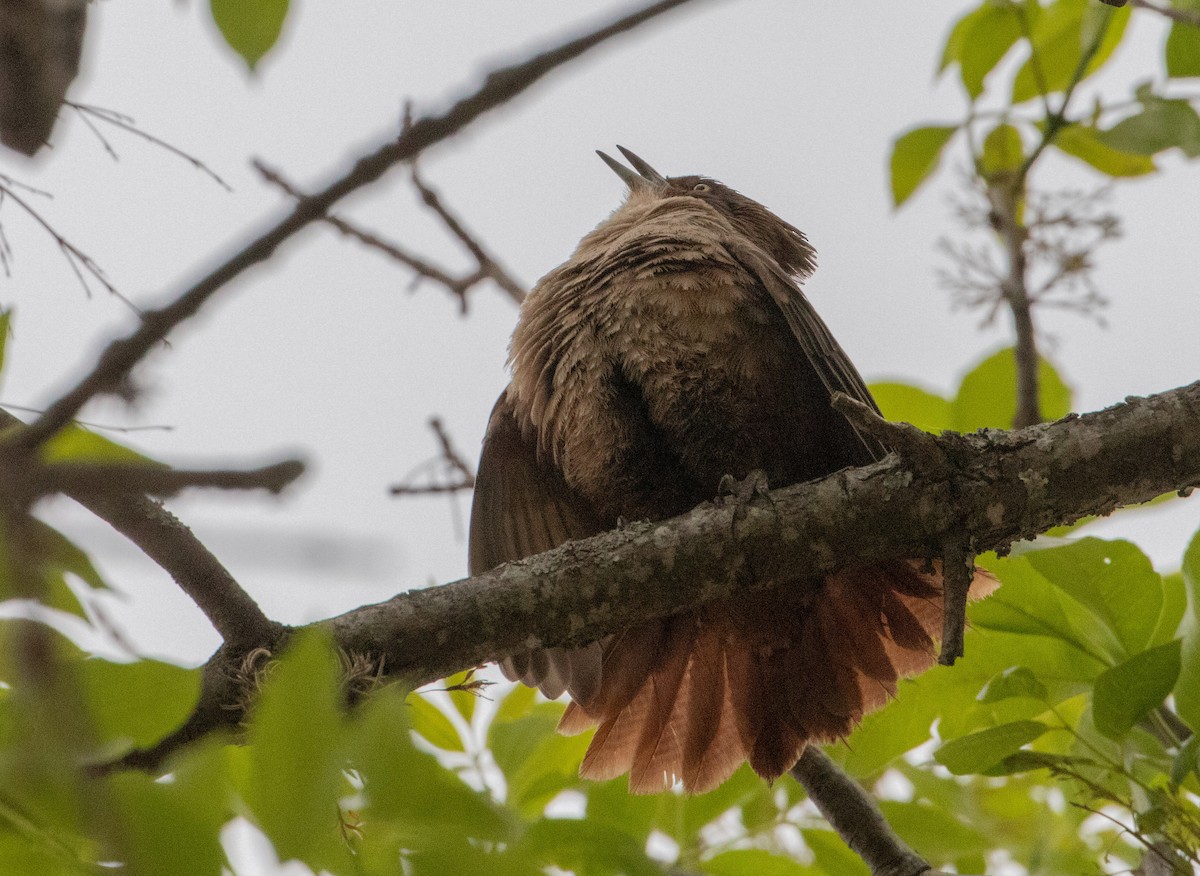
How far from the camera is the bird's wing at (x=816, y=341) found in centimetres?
278

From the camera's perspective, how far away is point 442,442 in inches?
133

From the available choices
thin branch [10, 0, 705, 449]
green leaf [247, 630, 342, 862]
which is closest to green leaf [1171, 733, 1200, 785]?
green leaf [247, 630, 342, 862]

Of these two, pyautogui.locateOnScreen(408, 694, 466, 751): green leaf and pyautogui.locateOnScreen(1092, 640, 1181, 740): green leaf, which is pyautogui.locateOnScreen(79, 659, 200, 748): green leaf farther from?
pyautogui.locateOnScreen(1092, 640, 1181, 740): green leaf

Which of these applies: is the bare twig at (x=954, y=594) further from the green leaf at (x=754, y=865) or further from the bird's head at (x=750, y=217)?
the bird's head at (x=750, y=217)

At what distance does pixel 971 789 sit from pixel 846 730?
27.5 inches

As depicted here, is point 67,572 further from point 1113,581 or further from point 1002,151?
point 1002,151

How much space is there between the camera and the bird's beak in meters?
3.99

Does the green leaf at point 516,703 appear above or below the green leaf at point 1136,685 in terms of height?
above

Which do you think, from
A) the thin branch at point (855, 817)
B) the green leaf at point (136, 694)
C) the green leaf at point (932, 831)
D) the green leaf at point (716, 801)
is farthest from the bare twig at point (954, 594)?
the green leaf at point (136, 694)

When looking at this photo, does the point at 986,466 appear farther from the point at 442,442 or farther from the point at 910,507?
the point at 442,442

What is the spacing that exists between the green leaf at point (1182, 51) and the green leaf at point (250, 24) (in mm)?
2329

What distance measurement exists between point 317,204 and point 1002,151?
2972 mm

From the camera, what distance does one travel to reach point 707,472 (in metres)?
2.88

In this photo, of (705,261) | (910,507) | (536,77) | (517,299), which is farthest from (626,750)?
(536,77)
